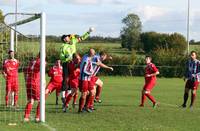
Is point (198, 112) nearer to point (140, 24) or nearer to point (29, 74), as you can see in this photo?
point (29, 74)

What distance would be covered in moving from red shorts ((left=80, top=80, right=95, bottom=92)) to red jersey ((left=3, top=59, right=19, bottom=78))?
126 inches

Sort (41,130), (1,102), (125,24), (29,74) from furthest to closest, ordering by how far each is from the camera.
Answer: (125,24), (1,102), (29,74), (41,130)

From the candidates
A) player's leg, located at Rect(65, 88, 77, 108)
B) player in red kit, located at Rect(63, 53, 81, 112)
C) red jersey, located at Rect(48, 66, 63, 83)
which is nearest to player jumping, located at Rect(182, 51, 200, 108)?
player in red kit, located at Rect(63, 53, 81, 112)

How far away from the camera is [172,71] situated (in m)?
52.6

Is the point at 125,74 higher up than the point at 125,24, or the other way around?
the point at 125,24

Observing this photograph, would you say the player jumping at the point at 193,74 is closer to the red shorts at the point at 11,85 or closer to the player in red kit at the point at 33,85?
the red shorts at the point at 11,85

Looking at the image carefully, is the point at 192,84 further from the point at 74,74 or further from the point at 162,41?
the point at 162,41

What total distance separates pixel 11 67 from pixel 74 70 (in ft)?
8.22

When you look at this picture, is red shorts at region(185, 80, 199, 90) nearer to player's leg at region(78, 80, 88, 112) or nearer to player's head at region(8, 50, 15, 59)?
player's leg at region(78, 80, 88, 112)

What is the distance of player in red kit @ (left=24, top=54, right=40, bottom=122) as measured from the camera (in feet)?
49.6

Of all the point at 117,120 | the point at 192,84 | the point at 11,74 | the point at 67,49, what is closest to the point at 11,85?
the point at 11,74

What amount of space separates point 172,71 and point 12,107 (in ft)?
115

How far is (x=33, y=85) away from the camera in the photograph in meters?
15.3

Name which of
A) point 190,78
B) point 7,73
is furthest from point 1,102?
point 190,78
